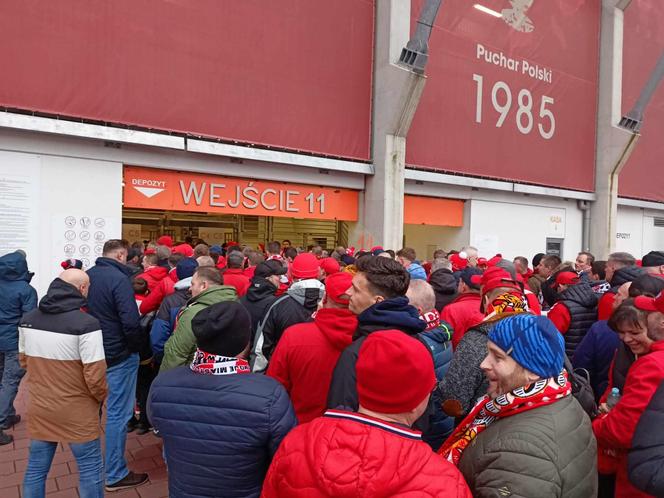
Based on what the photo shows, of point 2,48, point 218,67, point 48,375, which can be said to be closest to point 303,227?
point 218,67

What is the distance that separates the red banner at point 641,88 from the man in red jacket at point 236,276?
56.9 feet

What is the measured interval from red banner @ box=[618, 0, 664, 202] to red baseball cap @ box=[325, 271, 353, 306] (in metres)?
18.6

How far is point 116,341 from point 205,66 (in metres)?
7.48

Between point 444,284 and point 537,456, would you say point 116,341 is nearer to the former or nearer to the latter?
point 444,284

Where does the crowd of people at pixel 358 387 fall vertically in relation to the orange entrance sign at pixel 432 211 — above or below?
below

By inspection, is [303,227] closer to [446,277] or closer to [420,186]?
[420,186]

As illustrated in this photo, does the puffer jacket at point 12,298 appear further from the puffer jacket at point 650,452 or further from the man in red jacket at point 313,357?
the puffer jacket at point 650,452

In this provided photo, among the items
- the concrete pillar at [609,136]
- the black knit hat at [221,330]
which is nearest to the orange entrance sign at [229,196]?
the black knit hat at [221,330]

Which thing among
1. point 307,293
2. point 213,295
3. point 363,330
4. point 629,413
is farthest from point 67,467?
point 629,413

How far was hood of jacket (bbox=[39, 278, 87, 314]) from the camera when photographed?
115 inches

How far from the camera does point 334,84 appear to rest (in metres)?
11.6

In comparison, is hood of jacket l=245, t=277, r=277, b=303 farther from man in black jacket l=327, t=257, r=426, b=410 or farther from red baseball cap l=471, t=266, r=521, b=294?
red baseball cap l=471, t=266, r=521, b=294

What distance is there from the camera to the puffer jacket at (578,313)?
3.99 meters

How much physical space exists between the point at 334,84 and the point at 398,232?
405 centimetres
